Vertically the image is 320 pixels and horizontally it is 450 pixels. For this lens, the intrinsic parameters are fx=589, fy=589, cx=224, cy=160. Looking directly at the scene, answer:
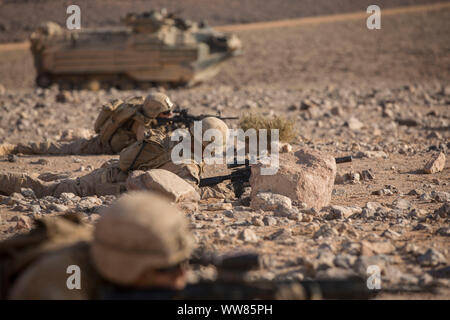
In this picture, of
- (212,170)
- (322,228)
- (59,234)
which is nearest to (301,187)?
(322,228)

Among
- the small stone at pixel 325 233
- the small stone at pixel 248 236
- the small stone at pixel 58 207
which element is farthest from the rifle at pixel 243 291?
the small stone at pixel 58 207

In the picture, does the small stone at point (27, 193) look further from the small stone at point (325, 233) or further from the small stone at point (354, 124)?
the small stone at point (354, 124)

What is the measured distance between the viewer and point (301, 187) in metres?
5.23

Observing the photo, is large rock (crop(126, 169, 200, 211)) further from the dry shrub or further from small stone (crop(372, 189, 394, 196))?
the dry shrub

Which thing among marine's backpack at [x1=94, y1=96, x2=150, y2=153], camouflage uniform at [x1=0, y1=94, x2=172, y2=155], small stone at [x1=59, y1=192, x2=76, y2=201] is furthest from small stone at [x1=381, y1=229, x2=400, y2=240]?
marine's backpack at [x1=94, y1=96, x2=150, y2=153]

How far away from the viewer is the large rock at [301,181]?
523cm

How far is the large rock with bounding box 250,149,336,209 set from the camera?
17.2 ft

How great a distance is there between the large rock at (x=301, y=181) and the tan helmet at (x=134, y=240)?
2.97 metres

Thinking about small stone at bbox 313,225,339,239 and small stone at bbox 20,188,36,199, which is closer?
small stone at bbox 313,225,339,239

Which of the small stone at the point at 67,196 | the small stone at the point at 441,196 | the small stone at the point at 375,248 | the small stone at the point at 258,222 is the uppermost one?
the small stone at the point at 67,196

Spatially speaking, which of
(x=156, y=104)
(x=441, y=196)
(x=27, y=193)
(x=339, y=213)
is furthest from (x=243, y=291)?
(x=156, y=104)

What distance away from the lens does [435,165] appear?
655cm

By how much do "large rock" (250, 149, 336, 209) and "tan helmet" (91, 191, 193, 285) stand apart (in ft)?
9.74
